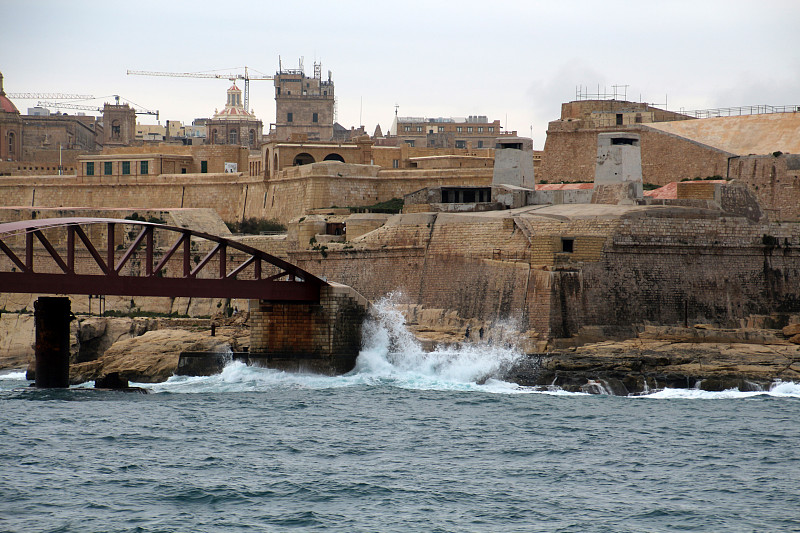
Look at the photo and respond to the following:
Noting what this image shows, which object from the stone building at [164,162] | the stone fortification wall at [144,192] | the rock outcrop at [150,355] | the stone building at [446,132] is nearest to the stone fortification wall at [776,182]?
the rock outcrop at [150,355]

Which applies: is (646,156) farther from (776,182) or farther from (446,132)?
(446,132)

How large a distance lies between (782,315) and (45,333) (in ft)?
75.9

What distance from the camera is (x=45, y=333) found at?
3731cm

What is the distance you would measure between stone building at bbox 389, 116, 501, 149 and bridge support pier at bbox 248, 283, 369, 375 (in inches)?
2500

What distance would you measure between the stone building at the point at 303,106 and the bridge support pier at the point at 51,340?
270ft

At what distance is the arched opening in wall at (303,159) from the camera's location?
63075 mm

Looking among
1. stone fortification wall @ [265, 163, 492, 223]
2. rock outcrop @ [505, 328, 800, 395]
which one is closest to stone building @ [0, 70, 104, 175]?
stone fortification wall @ [265, 163, 492, 223]

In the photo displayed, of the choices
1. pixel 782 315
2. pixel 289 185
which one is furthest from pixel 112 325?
pixel 782 315

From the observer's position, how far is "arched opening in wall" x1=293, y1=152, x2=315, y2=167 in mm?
63075

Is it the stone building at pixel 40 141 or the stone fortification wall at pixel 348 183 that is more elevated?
the stone building at pixel 40 141

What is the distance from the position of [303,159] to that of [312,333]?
25613 millimetres

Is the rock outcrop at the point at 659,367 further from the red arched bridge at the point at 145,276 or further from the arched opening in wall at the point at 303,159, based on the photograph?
the arched opening in wall at the point at 303,159

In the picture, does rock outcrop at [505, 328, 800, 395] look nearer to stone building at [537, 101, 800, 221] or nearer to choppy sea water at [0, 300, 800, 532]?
choppy sea water at [0, 300, 800, 532]

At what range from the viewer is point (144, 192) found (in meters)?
64.5
